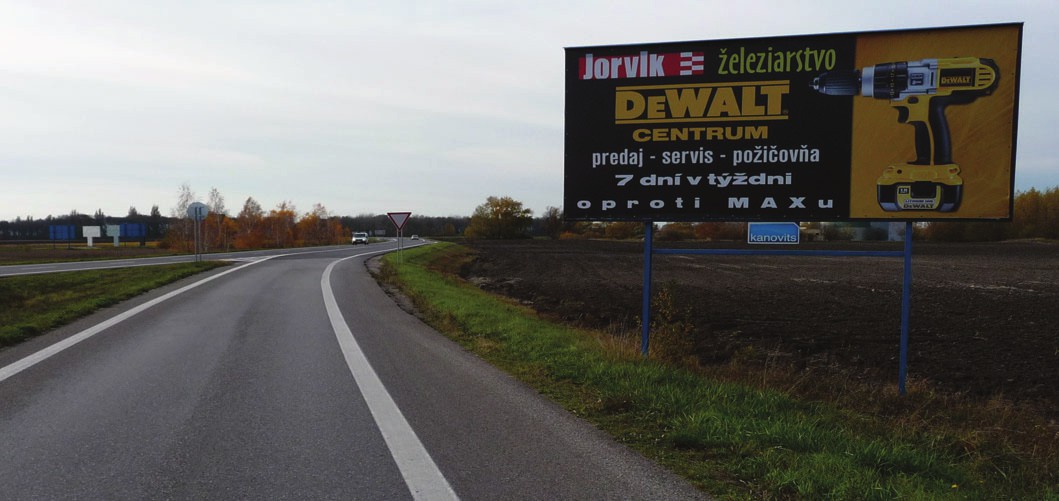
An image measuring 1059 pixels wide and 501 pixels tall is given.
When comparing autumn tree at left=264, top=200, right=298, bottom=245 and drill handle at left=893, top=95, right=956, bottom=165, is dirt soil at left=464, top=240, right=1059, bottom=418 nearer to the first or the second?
drill handle at left=893, top=95, right=956, bottom=165

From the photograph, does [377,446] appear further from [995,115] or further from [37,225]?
[37,225]

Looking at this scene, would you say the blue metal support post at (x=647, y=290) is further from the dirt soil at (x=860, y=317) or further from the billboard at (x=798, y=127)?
the dirt soil at (x=860, y=317)

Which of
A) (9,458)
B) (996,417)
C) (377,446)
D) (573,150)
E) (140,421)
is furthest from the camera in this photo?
(573,150)

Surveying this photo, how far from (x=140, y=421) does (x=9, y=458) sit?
36.8 inches

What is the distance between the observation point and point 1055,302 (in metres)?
18.5

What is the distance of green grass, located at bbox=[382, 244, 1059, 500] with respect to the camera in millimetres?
3805

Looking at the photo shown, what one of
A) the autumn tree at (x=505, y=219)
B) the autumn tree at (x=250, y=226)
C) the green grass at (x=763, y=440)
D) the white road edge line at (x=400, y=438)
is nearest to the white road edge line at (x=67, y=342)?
the white road edge line at (x=400, y=438)

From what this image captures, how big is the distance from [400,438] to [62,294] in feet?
56.1

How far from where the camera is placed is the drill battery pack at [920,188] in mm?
7566

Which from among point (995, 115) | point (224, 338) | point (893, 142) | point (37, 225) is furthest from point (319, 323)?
point (37, 225)

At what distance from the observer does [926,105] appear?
25.0ft

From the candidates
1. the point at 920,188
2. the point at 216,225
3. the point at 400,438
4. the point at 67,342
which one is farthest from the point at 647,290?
the point at 216,225

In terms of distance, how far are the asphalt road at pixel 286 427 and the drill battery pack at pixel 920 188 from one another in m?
5.34

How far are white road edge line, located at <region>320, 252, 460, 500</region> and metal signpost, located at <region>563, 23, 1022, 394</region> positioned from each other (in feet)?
11.9
